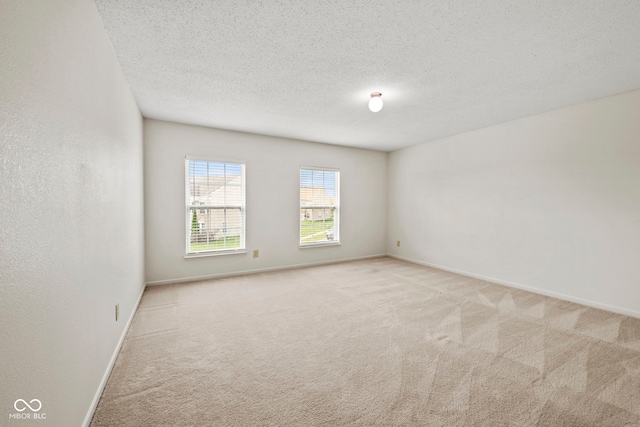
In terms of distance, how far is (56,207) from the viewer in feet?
3.71

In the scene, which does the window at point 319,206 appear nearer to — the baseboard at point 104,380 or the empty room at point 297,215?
the empty room at point 297,215

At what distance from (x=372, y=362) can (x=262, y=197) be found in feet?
10.6

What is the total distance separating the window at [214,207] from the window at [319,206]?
118 centimetres

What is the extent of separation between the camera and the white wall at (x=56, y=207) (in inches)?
32.5

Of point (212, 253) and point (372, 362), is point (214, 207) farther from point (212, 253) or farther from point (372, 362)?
point (372, 362)

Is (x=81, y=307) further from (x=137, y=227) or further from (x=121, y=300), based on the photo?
(x=137, y=227)

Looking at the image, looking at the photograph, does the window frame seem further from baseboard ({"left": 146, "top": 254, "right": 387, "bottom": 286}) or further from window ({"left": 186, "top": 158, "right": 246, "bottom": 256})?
window ({"left": 186, "top": 158, "right": 246, "bottom": 256})

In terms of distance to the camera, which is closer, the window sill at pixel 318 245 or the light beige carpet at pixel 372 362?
the light beige carpet at pixel 372 362

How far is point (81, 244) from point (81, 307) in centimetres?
34

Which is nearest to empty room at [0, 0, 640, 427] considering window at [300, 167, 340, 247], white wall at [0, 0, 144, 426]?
white wall at [0, 0, 144, 426]

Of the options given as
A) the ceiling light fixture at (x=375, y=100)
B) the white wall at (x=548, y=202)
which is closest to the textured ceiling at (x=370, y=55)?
the ceiling light fixture at (x=375, y=100)

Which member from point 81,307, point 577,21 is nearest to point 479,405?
point 81,307

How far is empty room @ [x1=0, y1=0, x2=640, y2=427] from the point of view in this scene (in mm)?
1157

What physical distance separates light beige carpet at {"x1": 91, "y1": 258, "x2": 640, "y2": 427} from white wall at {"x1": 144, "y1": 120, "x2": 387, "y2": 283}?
81 centimetres
